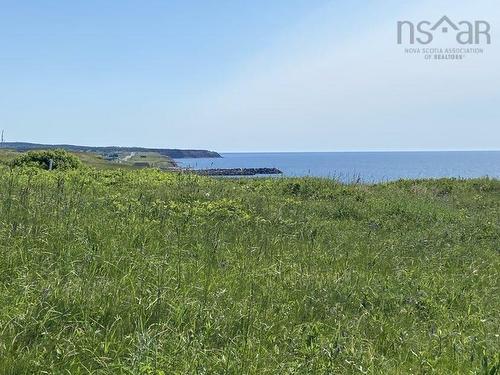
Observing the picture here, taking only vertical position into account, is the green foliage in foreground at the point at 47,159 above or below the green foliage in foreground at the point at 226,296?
above

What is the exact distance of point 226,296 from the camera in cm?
425

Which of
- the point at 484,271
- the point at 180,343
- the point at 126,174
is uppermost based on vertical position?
the point at 126,174

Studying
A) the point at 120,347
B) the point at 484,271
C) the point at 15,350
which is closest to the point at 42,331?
the point at 15,350

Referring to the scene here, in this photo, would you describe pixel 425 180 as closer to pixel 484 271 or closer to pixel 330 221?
pixel 330 221

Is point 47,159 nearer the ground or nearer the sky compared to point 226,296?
nearer the sky

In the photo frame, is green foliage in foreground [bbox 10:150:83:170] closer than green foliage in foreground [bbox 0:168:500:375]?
No

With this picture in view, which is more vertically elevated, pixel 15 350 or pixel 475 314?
pixel 15 350

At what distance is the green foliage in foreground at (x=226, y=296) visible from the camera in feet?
10.2

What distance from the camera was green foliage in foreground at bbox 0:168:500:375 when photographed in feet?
10.2

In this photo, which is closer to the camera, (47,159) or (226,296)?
(226,296)

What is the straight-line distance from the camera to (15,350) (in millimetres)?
2912

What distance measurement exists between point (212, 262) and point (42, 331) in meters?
2.36

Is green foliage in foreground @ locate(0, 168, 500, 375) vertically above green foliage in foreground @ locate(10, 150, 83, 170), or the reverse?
green foliage in foreground @ locate(10, 150, 83, 170)

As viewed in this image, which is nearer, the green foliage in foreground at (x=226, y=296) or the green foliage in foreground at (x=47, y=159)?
the green foliage in foreground at (x=226, y=296)
